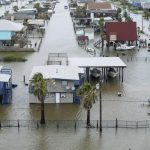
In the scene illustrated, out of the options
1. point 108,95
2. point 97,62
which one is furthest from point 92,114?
point 97,62

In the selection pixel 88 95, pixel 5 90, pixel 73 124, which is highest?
pixel 88 95

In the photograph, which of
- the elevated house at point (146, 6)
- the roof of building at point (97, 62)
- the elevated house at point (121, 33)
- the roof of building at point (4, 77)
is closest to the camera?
the roof of building at point (4, 77)

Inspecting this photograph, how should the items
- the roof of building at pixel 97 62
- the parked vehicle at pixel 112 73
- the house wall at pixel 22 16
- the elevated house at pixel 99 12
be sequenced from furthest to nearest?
the elevated house at pixel 99 12 → the house wall at pixel 22 16 → the parked vehicle at pixel 112 73 → the roof of building at pixel 97 62

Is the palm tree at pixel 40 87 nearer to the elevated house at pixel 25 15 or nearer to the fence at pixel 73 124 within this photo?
the fence at pixel 73 124

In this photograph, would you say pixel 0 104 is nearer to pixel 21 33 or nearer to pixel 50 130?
pixel 50 130

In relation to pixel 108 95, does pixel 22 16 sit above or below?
above

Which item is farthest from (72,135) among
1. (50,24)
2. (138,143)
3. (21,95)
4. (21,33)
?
(50,24)

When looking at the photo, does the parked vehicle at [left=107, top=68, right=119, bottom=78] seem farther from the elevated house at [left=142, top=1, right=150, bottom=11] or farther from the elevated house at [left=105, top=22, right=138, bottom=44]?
the elevated house at [left=142, top=1, right=150, bottom=11]

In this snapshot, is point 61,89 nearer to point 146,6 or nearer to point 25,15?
point 25,15

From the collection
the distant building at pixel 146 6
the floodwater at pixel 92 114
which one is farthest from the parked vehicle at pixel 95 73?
the distant building at pixel 146 6
